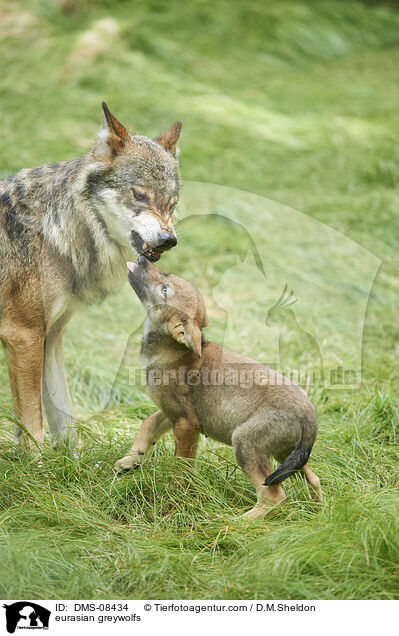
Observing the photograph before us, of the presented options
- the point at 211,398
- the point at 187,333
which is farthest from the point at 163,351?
the point at 211,398

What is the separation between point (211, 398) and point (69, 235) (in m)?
1.46

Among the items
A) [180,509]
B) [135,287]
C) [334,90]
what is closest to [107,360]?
[135,287]

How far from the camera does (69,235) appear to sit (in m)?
4.64

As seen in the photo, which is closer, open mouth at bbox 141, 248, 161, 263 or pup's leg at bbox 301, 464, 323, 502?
pup's leg at bbox 301, 464, 323, 502

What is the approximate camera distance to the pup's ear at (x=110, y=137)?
4504mm

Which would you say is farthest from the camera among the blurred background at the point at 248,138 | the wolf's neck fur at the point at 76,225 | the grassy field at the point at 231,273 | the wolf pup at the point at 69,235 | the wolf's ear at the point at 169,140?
the blurred background at the point at 248,138

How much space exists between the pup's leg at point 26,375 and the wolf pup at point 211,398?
2.21 ft

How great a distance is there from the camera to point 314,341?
730cm

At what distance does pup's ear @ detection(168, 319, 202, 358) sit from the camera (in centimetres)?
425

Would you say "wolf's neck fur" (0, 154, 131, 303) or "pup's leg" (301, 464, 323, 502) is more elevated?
"wolf's neck fur" (0, 154, 131, 303)
